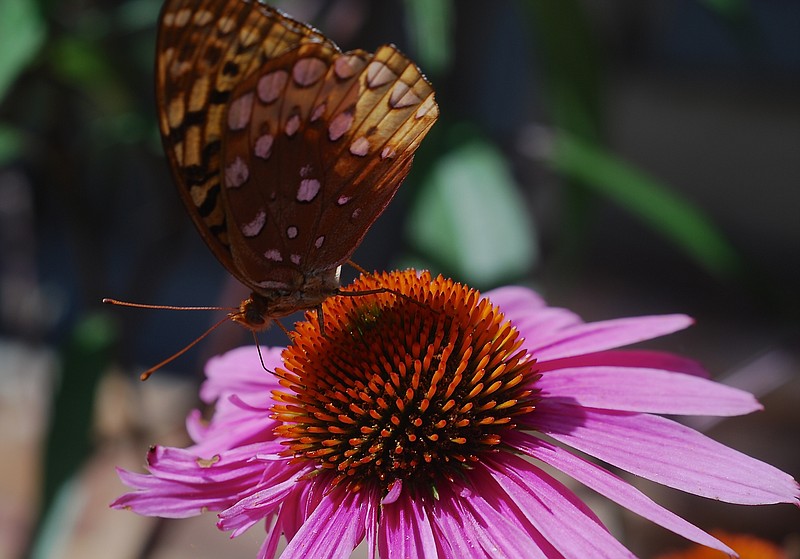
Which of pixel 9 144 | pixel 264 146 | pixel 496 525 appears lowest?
pixel 9 144

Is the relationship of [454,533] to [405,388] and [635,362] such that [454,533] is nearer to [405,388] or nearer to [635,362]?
[405,388]

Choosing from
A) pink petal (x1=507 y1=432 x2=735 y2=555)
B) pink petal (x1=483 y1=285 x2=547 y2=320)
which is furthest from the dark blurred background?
pink petal (x1=507 y1=432 x2=735 y2=555)

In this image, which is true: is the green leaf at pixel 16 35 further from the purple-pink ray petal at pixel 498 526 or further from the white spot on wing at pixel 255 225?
the purple-pink ray petal at pixel 498 526

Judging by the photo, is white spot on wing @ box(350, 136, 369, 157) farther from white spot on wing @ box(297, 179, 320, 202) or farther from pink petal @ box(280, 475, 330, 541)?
pink petal @ box(280, 475, 330, 541)

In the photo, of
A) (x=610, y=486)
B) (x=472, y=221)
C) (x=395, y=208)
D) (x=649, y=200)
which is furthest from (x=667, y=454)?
(x=395, y=208)

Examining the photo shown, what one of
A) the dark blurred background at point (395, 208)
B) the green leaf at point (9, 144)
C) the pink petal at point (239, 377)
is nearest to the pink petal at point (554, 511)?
the pink petal at point (239, 377)

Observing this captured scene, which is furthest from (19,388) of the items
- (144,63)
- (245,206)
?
(245,206)

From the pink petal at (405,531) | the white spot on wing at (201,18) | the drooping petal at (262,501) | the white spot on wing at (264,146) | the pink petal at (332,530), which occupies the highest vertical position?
the white spot on wing at (201,18)

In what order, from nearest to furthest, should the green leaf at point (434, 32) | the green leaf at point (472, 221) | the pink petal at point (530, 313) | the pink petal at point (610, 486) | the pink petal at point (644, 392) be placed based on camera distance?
the pink petal at point (610, 486)
the pink petal at point (644, 392)
the pink petal at point (530, 313)
the green leaf at point (472, 221)
the green leaf at point (434, 32)
